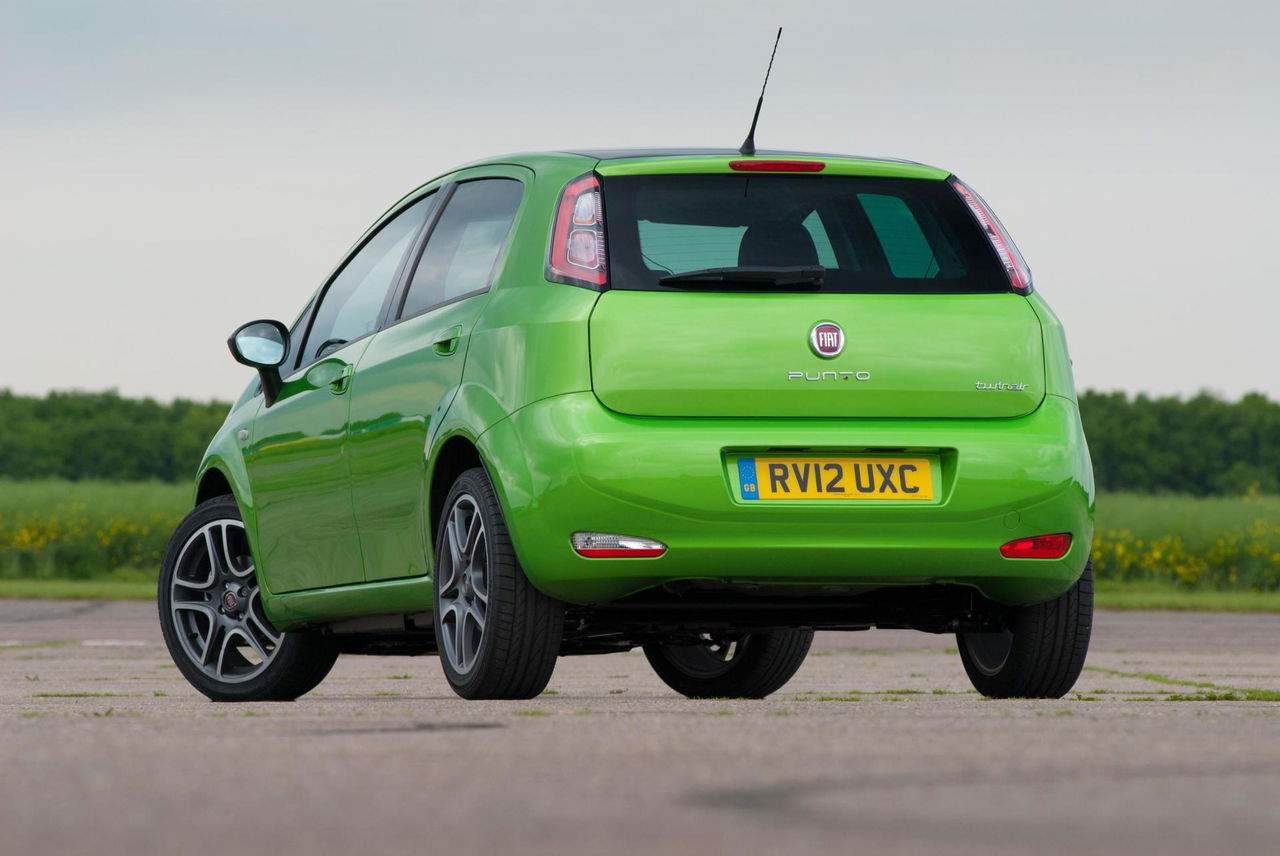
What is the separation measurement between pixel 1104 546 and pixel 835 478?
24299mm

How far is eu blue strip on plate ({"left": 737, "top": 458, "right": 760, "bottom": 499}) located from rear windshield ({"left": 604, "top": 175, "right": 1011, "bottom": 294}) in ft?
1.78

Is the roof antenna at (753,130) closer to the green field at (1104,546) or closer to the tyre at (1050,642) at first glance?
the tyre at (1050,642)

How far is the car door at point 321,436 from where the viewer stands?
7.14 metres

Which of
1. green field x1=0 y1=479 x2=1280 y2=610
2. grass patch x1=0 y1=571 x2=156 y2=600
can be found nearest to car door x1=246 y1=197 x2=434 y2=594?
grass patch x1=0 y1=571 x2=156 y2=600

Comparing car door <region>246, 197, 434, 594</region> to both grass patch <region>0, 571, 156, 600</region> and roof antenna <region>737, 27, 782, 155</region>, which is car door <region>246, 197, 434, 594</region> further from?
grass patch <region>0, 571, 156, 600</region>

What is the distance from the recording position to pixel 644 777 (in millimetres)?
3812

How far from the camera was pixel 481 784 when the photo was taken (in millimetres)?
3707

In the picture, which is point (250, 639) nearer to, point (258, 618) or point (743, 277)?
point (258, 618)

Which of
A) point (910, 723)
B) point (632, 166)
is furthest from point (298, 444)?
point (910, 723)

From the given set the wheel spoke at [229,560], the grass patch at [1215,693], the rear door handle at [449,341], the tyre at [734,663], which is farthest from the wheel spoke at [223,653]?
the grass patch at [1215,693]

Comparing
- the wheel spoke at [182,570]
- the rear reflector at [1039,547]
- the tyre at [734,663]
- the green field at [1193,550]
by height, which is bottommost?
the green field at [1193,550]

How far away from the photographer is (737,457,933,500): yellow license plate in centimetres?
583

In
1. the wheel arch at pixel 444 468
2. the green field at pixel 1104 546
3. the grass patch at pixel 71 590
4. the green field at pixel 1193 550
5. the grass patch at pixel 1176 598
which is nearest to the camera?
the wheel arch at pixel 444 468

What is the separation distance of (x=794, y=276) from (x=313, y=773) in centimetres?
265
